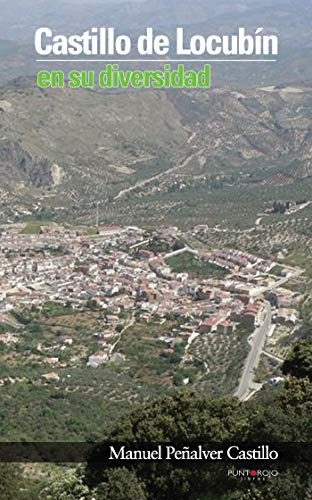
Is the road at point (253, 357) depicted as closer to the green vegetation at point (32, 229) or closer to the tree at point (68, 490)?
the tree at point (68, 490)

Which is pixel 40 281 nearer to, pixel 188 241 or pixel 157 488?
pixel 188 241

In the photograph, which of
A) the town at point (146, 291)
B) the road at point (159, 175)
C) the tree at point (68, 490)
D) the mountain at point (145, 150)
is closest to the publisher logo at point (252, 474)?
the tree at point (68, 490)

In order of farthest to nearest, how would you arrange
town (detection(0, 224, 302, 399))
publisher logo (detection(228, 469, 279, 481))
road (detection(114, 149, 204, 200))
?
road (detection(114, 149, 204, 200))
town (detection(0, 224, 302, 399))
publisher logo (detection(228, 469, 279, 481))

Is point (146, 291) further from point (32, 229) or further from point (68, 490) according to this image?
point (68, 490)

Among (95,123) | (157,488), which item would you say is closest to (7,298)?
(157,488)

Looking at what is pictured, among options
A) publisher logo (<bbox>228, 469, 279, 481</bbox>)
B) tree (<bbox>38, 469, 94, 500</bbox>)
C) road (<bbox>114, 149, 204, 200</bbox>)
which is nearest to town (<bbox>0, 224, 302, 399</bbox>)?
tree (<bbox>38, 469, 94, 500</bbox>)

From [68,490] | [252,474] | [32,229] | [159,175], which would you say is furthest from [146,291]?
[159,175]

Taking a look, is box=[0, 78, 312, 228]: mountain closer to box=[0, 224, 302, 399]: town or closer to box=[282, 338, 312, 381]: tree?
box=[0, 224, 302, 399]: town
